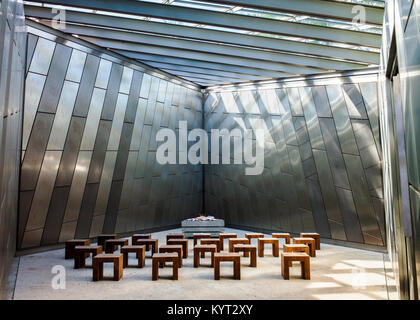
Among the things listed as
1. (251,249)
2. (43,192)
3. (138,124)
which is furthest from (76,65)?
(251,249)

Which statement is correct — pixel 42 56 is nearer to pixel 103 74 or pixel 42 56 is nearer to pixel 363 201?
pixel 103 74

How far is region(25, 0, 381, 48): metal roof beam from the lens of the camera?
26.6ft

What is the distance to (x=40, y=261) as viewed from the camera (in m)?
9.37

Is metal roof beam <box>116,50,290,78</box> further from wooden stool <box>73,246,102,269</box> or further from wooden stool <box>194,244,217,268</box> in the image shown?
wooden stool <box>73,246,102,269</box>

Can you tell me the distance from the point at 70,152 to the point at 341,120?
9009 mm

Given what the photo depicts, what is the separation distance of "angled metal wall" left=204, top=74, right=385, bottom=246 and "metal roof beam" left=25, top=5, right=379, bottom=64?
5.47 ft

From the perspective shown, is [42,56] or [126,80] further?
[126,80]

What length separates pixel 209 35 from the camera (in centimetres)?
962

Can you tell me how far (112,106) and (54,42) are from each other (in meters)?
2.88

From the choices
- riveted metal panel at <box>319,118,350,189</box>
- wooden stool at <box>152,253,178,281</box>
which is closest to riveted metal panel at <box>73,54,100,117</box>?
wooden stool at <box>152,253,178,281</box>

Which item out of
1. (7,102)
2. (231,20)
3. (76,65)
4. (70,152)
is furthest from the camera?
(70,152)
